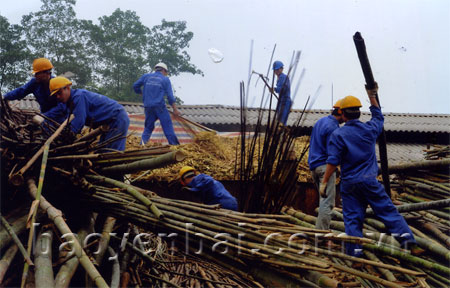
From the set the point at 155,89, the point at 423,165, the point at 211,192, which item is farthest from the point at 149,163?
the point at 155,89

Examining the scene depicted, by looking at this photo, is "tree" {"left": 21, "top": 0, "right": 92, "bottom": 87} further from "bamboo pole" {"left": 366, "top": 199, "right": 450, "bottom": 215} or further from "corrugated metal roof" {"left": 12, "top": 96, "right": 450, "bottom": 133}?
"bamboo pole" {"left": 366, "top": 199, "right": 450, "bottom": 215}

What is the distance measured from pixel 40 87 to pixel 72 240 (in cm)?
272

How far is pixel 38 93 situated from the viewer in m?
4.73

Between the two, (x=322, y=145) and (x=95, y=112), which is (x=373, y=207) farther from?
(x=95, y=112)

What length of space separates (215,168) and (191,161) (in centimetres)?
34

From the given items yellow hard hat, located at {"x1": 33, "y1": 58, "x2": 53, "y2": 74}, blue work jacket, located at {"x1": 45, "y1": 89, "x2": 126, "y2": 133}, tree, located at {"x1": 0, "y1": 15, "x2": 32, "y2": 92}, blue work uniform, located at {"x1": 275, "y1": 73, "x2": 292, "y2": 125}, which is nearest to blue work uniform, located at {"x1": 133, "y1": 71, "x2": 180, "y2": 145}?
blue work uniform, located at {"x1": 275, "y1": 73, "x2": 292, "y2": 125}

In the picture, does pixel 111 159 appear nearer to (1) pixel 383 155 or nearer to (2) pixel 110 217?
(2) pixel 110 217

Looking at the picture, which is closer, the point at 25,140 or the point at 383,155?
the point at 25,140

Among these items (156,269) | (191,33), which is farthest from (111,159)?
(191,33)

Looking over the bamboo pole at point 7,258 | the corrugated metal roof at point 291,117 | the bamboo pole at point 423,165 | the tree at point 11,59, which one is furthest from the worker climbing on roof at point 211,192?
the tree at point 11,59

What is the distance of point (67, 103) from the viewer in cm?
429

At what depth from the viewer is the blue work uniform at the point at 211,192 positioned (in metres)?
4.28

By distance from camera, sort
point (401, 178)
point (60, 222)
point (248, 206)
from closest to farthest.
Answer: point (60, 222) → point (248, 206) → point (401, 178)

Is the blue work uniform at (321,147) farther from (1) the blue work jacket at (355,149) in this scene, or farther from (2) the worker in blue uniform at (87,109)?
(2) the worker in blue uniform at (87,109)
